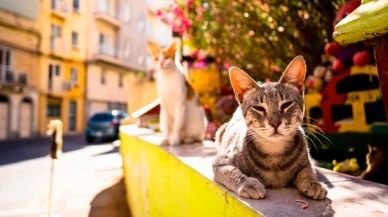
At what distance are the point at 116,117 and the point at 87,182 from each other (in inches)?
314

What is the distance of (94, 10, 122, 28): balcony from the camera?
2102 centimetres

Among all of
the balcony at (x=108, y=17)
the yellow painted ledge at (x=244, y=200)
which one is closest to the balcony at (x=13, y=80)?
the balcony at (x=108, y=17)

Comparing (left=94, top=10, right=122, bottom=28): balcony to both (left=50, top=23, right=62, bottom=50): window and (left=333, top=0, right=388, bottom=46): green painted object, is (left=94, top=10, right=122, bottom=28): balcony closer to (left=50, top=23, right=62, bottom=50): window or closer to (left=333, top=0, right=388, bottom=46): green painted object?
(left=50, top=23, right=62, bottom=50): window

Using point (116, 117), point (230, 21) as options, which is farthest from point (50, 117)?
point (230, 21)

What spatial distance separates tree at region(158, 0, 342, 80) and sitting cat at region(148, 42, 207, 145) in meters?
1.51

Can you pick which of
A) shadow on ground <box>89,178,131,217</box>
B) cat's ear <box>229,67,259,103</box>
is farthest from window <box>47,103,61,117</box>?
cat's ear <box>229,67,259,103</box>

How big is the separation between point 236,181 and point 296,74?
0.71 m

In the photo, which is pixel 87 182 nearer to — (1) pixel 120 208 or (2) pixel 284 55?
(1) pixel 120 208

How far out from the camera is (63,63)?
19781 mm

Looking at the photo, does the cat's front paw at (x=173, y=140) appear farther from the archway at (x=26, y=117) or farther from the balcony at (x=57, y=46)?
the balcony at (x=57, y=46)

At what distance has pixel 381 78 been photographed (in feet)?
2.52

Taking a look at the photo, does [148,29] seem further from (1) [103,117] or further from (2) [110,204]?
(2) [110,204]

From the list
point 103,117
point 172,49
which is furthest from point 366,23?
point 103,117

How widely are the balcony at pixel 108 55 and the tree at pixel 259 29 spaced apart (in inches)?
684
